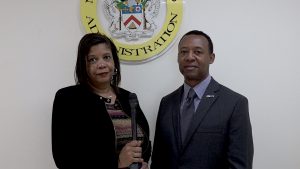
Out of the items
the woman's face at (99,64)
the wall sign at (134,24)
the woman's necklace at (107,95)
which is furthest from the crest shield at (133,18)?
the woman's necklace at (107,95)

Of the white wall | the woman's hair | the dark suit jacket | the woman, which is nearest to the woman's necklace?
the woman

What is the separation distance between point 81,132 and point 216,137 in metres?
0.73

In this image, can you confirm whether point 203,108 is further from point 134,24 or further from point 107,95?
point 134,24

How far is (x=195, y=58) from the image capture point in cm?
177

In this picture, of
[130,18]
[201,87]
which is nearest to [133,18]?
[130,18]

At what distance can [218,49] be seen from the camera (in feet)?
6.97

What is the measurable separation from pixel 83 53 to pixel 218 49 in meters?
0.91

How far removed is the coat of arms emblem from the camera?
2148mm

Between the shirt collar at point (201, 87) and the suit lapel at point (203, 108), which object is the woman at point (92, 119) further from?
the shirt collar at point (201, 87)
